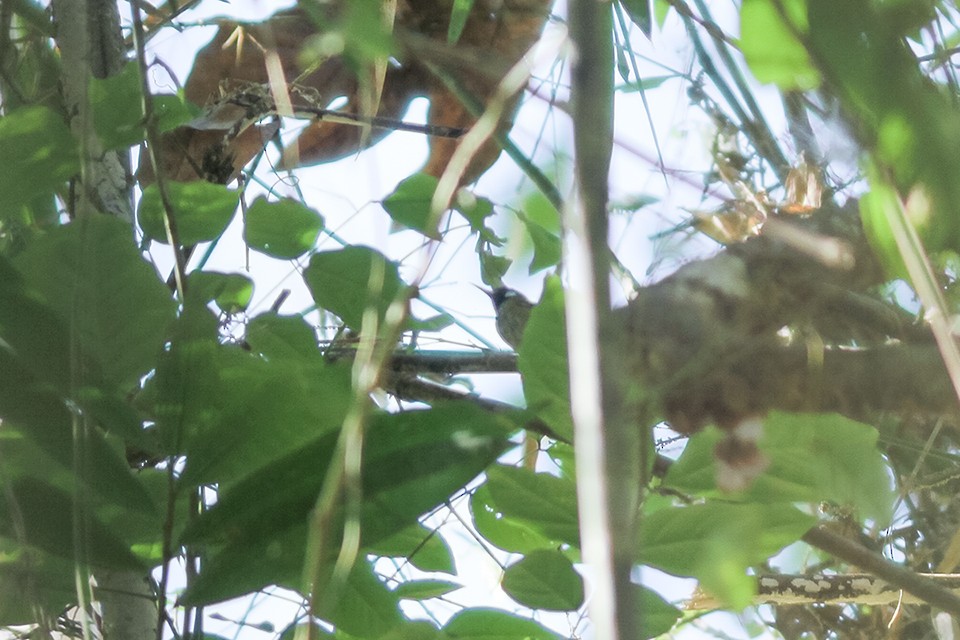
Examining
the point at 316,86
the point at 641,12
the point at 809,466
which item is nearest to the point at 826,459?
the point at 809,466

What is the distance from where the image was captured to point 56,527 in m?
0.33

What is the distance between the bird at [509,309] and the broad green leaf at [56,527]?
414 mm

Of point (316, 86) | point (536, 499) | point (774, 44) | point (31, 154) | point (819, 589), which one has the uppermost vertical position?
point (316, 86)

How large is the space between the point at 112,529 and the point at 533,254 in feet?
1.11

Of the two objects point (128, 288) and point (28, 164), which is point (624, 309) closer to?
point (128, 288)

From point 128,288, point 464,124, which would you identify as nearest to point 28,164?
point 128,288

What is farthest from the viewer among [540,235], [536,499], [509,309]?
[509,309]

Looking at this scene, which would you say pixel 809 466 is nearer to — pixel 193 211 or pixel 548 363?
pixel 548 363

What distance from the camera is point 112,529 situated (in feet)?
1.14

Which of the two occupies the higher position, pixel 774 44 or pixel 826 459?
pixel 774 44

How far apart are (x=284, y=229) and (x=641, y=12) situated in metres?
0.22

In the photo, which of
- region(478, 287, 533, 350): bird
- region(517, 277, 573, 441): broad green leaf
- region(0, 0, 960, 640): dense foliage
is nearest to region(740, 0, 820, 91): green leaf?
region(0, 0, 960, 640): dense foliage

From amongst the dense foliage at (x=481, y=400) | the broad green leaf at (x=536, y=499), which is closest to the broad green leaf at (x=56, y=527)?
the dense foliage at (x=481, y=400)

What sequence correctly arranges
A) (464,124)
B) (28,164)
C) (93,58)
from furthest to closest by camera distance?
1. (464,124)
2. (93,58)
3. (28,164)
